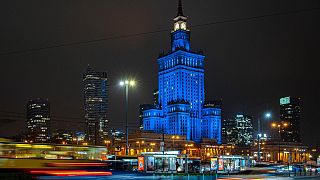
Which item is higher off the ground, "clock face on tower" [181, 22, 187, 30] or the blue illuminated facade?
"clock face on tower" [181, 22, 187, 30]

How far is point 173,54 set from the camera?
17612 centimetres

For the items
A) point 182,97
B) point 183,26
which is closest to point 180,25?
point 183,26

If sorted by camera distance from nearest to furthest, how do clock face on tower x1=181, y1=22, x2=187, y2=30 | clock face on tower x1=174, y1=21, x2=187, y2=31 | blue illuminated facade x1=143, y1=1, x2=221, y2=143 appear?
blue illuminated facade x1=143, y1=1, x2=221, y2=143 → clock face on tower x1=174, y1=21, x2=187, y2=31 → clock face on tower x1=181, y1=22, x2=187, y2=30

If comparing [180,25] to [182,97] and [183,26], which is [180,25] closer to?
[183,26]

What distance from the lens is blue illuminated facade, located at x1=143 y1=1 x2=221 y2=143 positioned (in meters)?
172

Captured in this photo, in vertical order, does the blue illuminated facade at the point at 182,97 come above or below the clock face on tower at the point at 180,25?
below

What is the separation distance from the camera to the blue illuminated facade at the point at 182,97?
17150 centimetres

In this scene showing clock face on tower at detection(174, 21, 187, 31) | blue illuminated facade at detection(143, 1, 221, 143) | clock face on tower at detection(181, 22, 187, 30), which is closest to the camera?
blue illuminated facade at detection(143, 1, 221, 143)

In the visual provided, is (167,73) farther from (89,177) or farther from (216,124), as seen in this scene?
(89,177)

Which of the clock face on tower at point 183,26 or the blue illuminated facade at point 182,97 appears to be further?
the clock face on tower at point 183,26

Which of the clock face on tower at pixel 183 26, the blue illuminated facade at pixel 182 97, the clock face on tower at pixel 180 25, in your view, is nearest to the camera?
the blue illuminated facade at pixel 182 97

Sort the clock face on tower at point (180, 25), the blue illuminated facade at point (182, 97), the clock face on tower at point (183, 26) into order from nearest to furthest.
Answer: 1. the blue illuminated facade at point (182, 97)
2. the clock face on tower at point (180, 25)
3. the clock face on tower at point (183, 26)

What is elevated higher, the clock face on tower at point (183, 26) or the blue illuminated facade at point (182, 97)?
the clock face on tower at point (183, 26)

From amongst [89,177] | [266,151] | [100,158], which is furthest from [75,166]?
[266,151]
